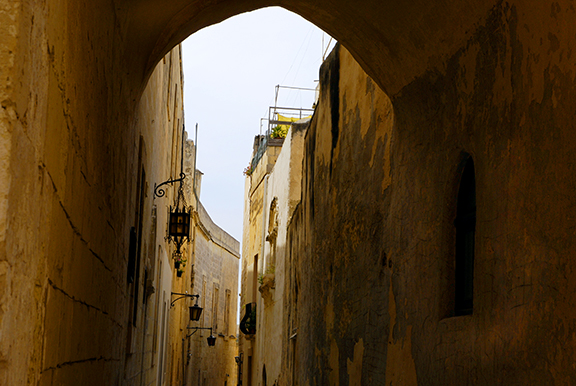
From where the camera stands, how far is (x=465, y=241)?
424 cm

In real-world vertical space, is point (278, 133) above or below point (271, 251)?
above

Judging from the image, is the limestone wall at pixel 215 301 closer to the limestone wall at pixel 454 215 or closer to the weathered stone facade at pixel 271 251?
the weathered stone facade at pixel 271 251

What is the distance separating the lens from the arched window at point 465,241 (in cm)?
416

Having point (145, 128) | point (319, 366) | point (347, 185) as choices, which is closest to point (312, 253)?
point (319, 366)

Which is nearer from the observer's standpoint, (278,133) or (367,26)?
(367,26)

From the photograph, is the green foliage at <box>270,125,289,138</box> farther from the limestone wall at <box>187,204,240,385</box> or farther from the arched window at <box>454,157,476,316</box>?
the arched window at <box>454,157,476,316</box>

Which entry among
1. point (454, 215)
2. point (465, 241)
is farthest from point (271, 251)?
point (465, 241)

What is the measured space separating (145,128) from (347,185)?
7.31 ft

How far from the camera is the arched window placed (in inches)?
164

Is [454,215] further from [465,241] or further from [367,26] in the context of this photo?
[367,26]

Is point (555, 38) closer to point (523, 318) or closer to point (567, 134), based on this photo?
point (567, 134)

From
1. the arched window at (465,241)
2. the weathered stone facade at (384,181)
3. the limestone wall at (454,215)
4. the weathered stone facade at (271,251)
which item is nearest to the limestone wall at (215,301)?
the weathered stone facade at (271,251)

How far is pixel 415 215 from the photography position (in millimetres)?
4926

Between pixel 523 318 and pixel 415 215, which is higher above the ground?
pixel 415 215
